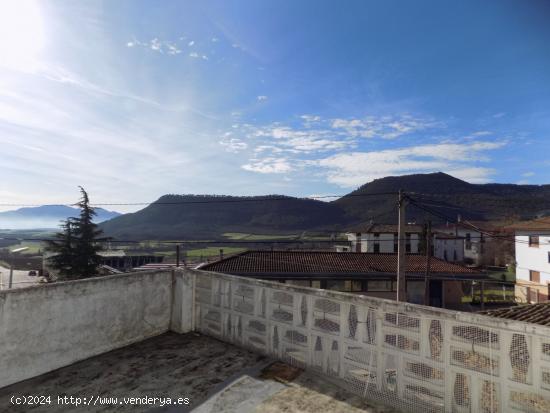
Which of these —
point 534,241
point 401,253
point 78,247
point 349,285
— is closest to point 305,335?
point 401,253

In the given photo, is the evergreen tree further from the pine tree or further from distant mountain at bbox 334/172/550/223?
distant mountain at bbox 334/172/550/223

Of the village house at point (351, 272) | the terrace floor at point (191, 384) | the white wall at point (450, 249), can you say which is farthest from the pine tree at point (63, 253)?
the white wall at point (450, 249)

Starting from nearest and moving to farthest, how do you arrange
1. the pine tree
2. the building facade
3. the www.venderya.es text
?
the www.venderya.es text, the building facade, the pine tree

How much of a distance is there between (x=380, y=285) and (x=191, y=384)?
23.6 m

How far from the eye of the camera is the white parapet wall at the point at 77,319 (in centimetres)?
493

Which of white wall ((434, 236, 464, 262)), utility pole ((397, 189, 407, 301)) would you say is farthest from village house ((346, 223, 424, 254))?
utility pole ((397, 189, 407, 301))

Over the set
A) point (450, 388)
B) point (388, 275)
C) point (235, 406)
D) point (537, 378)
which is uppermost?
point (537, 378)

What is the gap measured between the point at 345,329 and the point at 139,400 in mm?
2962

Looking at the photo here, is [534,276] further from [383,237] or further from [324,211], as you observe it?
[324,211]

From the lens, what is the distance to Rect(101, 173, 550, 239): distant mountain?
90.2m

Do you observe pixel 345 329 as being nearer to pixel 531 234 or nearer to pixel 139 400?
pixel 139 400

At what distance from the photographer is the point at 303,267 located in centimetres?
2588

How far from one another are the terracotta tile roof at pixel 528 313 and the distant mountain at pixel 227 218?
84.4m

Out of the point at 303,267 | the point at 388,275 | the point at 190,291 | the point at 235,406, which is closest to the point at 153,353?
the point at 190,291
